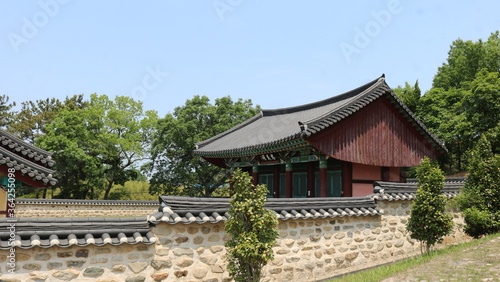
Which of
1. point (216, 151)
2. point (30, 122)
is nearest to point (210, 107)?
point (216, 151)

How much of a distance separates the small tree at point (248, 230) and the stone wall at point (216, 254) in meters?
0.69

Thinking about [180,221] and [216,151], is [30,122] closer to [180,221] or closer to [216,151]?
[216,151]

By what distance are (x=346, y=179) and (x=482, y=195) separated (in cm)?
478

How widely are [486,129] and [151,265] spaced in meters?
28.4

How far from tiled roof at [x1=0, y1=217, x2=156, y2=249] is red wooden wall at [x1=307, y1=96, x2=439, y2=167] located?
791cm

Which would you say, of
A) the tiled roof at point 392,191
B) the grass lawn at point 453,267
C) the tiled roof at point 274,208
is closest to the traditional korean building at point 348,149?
the tiled roof at point 392,191

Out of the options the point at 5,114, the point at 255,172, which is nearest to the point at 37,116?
the point at 5,114

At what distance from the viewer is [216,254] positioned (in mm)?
7863

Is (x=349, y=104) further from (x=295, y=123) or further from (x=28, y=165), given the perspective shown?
(x=28, y=165)

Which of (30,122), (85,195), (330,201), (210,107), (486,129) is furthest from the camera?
(30,122)

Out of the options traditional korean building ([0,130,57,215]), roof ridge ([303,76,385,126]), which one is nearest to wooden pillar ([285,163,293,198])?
→ roof ridge ([303,76,385,126])

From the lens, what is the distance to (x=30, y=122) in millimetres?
42969

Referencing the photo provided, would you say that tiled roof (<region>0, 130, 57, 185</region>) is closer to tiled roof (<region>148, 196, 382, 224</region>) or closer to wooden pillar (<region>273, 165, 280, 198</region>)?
tiled roof (<region>148, 196, 382, 224</region>)

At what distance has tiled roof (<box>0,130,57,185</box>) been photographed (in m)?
12.0
